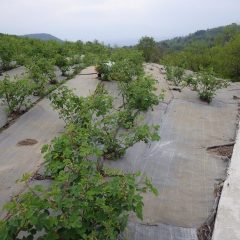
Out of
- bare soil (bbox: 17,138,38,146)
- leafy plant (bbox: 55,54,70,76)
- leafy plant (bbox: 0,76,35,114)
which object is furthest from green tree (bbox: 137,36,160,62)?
bare soil (bbox: 17,138,38,146)

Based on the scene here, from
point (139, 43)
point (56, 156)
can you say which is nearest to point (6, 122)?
point (56, 156)

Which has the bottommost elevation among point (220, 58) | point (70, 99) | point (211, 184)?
point (220, 58)

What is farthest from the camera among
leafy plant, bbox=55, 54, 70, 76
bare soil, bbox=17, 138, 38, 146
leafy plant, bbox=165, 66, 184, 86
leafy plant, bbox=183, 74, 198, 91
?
leafy plant, bbox=55, 54, 70, 76

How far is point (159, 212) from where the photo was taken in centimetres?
404

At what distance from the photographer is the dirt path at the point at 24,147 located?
180 inches

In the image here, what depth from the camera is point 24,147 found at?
18.5 ft

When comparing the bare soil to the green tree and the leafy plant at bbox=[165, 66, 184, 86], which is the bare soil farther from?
the green tree

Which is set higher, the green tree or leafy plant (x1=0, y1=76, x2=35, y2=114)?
leafy plant (x1=0, y1=76, x2=35, y2=114)

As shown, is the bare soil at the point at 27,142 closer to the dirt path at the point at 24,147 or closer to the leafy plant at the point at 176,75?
the dirt path at the point at 24,147

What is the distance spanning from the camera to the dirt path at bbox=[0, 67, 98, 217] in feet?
15.0

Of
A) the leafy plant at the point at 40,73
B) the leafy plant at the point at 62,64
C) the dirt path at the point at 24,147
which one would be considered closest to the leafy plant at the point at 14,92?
the dirt path at the point at 24,147

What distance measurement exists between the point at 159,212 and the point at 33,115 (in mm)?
3843

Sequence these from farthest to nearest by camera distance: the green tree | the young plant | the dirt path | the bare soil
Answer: the green tree
the young plant
the bare soil
the dirt path

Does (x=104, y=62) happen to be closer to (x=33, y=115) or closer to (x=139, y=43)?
(x=33, y=115)
